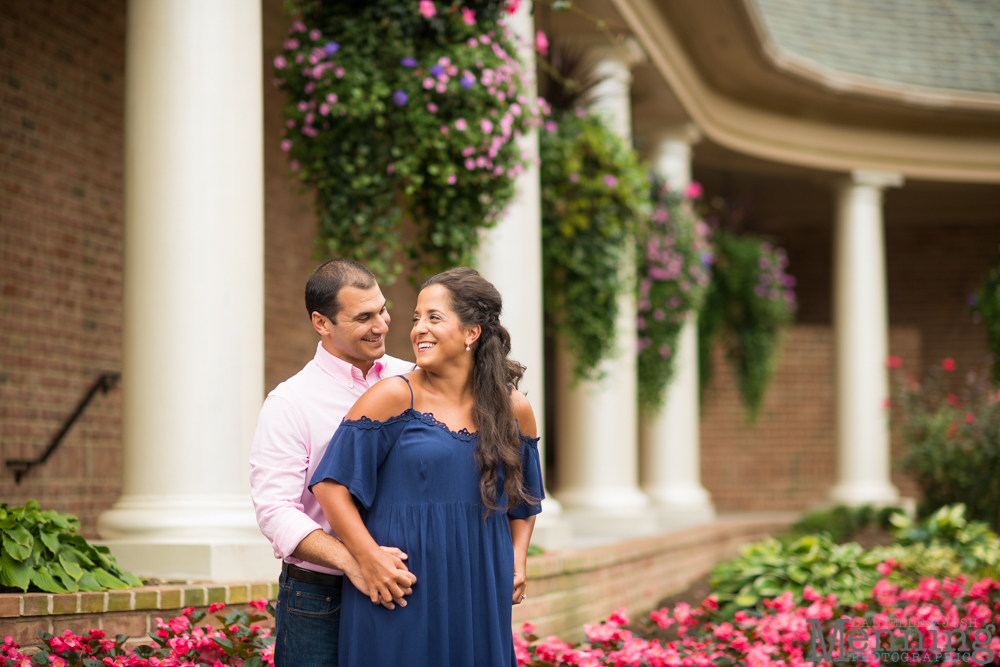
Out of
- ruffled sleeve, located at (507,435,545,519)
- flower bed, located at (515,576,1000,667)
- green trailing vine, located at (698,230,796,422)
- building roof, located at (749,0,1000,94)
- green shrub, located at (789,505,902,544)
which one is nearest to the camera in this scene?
ruffled sleeve, located at (507,435,545,519)

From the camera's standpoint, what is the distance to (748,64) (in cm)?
1061

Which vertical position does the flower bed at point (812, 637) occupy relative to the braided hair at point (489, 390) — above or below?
below

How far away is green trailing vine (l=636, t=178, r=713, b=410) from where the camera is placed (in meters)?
9.11

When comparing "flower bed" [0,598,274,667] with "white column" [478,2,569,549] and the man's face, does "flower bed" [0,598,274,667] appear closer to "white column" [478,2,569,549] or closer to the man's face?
the man's face

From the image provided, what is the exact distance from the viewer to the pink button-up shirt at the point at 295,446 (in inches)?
95.9

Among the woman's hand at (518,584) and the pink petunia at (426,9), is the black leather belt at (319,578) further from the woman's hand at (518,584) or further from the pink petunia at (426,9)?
the pink petunia at (426,9)

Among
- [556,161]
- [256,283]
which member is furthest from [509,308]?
[256,283]

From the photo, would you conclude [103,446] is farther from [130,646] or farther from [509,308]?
[130,646]

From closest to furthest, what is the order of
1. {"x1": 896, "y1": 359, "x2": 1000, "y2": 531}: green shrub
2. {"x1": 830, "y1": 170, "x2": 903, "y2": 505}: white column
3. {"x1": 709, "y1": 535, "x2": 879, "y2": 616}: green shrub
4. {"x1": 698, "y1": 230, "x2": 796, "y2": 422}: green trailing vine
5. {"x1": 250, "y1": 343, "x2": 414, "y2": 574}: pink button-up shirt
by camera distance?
{"x1": 250, "y1": 343, "x2": 414, "y2": 574}: pink button-up shirt
{"x1": 709, "y1": 535, "x2": 879, "y2": 616}: green shrub
{"x1": 896, "y1": 359, "x2": 1000, "y2": 531}: green shrub
{"x1": 830, "y1": 170, "x2": 903, "y2": 505}: white column
{"x1": 698, "y1": 230, "x2": 796, "y2": 422}: green trailing vine

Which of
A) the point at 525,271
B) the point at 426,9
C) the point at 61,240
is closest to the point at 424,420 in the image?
the point at 426,9

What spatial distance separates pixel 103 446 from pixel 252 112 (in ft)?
10.4

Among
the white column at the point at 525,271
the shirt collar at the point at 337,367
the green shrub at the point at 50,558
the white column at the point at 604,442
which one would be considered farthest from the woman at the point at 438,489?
the white column at the point at 604,442

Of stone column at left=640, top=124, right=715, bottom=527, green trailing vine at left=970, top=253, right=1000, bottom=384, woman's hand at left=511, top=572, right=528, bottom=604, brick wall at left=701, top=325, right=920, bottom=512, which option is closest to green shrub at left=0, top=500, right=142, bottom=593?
woman's hand at left=511, top=572, right=528, bottom=604

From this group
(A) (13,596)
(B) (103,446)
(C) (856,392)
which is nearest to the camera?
(A) (13,596)
